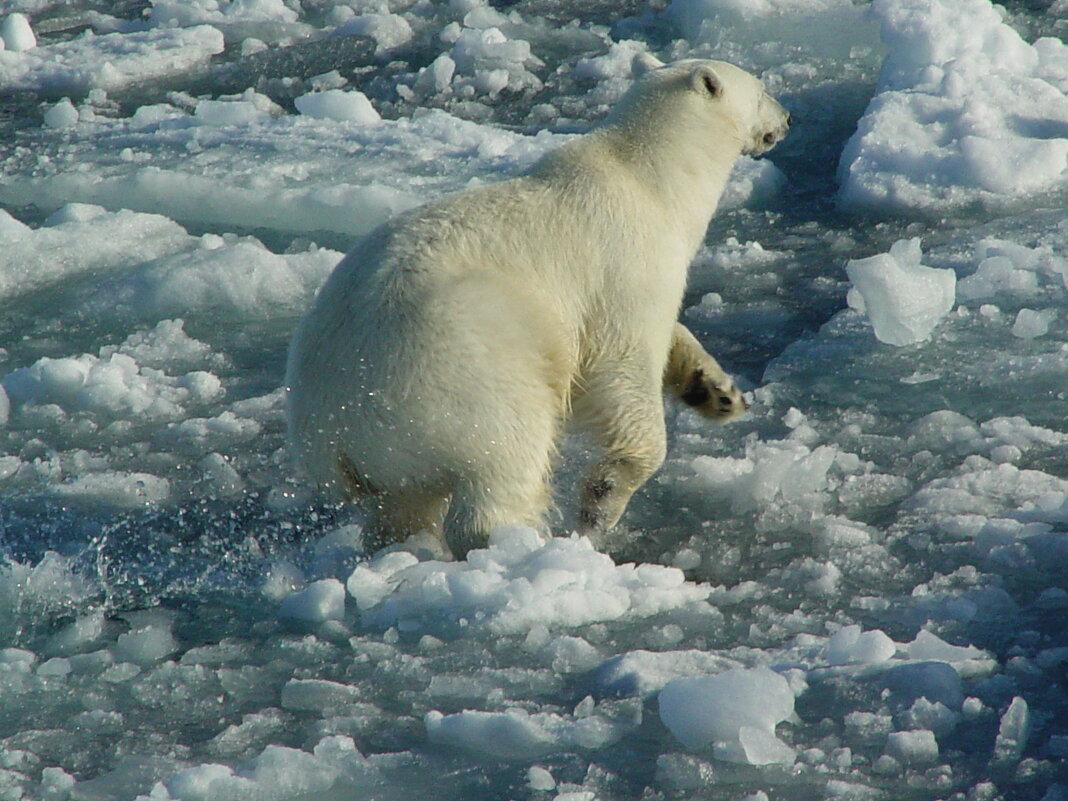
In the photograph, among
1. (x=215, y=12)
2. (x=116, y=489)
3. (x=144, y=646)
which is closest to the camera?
(x=144, y=646)

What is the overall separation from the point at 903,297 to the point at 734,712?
7.27ft

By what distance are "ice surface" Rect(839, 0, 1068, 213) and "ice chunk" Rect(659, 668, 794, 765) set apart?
11.0 feet

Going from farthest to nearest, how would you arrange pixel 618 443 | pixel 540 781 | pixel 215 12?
pixel 215 12, pixel 618 443, pixel 540 781

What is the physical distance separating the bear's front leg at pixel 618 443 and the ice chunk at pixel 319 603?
2.48ft

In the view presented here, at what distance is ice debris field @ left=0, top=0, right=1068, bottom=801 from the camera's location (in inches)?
99.3

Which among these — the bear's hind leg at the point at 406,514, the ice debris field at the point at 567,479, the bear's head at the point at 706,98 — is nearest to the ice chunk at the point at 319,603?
the ice debris field at the point at 567,479

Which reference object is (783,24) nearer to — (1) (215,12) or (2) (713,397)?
(1) (215,12)

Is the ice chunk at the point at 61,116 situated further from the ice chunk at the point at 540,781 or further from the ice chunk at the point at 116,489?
the ice chunk at the point at 540,781

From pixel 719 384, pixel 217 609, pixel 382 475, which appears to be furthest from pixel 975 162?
pixel 217 609

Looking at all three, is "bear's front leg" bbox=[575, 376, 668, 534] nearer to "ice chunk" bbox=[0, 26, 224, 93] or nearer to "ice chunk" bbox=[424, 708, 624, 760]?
"ice chunk" bbox=[424, 708, 624, 760]

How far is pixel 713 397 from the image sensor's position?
397 cm

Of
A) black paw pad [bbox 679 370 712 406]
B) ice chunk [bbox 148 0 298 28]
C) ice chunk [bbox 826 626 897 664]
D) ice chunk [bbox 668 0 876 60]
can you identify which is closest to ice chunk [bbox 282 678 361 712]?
ice chunk [bbox 826 626 897 664]

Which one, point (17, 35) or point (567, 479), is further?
point (17, 35)

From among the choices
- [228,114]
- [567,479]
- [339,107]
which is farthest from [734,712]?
[228,114]
